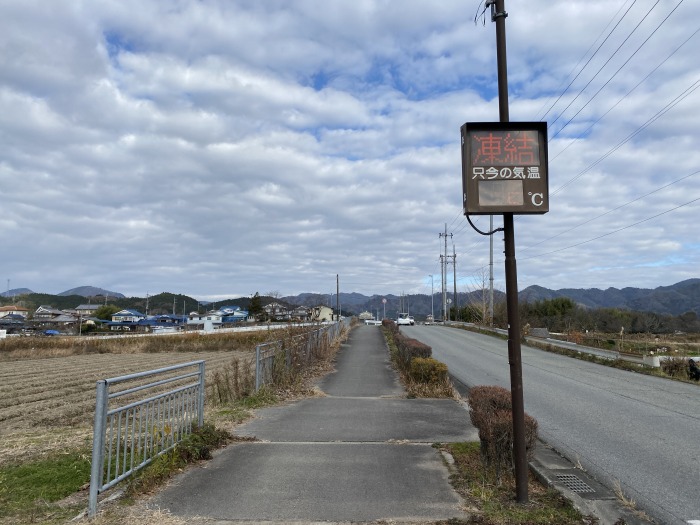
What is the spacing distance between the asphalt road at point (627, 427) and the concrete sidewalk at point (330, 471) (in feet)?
5.96

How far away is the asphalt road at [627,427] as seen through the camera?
5791 millimetres

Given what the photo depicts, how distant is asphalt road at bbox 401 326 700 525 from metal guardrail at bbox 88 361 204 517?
506 centimetres

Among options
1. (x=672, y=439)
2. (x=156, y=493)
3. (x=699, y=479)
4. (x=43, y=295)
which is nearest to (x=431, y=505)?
(x=156, y=493)

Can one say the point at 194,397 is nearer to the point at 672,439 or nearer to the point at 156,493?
the point at 156,493

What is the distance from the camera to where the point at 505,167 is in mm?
4840

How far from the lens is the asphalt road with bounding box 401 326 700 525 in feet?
19.0

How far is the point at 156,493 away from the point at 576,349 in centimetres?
2541

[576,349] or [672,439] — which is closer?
[672,439]

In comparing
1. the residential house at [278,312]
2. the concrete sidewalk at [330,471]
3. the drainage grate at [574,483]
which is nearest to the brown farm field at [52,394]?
the concrete sidewalk at [330,471]

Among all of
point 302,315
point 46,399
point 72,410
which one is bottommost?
point 46,399

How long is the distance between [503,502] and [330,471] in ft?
6.34

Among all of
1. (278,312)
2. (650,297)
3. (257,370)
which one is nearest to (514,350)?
(257,370)

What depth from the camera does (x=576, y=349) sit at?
26688 mm

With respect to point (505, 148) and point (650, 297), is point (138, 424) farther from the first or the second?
point (650, 297)
